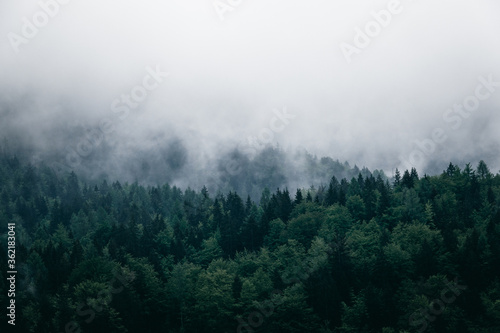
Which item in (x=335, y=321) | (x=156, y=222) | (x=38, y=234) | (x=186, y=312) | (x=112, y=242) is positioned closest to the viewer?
(x=335, y=321)

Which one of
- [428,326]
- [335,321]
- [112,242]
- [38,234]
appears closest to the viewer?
[428,326]

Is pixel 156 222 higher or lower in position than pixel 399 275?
higher

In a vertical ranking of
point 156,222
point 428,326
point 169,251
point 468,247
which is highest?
point 156,222

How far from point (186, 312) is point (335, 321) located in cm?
2853

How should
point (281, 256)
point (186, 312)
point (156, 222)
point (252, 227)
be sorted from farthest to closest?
point (156, 222) < point (252, 227) < point (281, 256) < point (186, 312)

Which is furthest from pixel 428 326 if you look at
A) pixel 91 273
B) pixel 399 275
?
pixel 91 273

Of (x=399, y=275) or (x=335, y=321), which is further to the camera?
(x=399, y=275)

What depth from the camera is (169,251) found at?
440 ft

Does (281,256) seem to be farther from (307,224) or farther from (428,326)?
(428,326)

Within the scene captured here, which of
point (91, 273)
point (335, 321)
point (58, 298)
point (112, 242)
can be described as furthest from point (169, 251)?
point (335, 321)

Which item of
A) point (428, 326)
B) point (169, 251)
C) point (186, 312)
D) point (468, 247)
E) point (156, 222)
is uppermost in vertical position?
point (156, 222)

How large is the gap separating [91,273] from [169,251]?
31.2 m

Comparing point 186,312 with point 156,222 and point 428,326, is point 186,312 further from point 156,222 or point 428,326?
point 156,222

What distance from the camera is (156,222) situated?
150625 mm
